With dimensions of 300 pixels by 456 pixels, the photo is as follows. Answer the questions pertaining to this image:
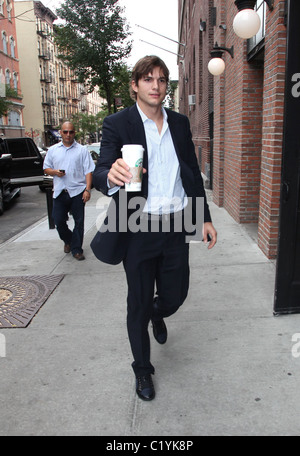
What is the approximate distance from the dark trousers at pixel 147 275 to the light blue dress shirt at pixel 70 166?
10.6ft

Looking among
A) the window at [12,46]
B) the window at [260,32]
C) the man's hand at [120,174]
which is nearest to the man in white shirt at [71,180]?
the window at [260,32]

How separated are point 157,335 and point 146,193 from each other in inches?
52.9

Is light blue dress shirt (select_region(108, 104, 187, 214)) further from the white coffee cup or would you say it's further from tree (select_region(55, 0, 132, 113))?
tree (select_region(55, 0, 132, 113))

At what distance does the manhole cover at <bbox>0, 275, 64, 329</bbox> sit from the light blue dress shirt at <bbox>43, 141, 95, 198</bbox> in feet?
4.32

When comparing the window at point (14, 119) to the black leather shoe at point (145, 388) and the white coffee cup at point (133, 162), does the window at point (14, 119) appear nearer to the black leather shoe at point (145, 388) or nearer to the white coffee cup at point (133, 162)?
the black leather shoe at point (145, 388)

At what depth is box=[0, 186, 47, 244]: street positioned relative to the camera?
8.73m

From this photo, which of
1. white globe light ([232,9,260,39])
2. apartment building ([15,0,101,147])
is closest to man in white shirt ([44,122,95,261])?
white globe light ([232,9,260,39])

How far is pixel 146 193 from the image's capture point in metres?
2.48

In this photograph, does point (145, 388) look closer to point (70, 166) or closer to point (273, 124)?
point (273, 124)

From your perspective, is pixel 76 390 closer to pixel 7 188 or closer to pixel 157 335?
pixel 157 335

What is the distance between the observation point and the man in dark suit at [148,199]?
2463 mm

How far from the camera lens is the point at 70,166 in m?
5.66

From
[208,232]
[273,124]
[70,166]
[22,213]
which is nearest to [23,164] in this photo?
[22,213]
